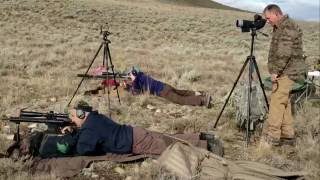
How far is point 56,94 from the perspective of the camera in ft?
37.7

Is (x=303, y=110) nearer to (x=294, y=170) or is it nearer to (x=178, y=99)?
(x=178, y=99)

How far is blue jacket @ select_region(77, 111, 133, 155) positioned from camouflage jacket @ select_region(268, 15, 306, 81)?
7.97ft

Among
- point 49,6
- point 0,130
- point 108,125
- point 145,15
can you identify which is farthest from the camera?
point 145,15

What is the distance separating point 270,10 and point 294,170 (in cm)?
231

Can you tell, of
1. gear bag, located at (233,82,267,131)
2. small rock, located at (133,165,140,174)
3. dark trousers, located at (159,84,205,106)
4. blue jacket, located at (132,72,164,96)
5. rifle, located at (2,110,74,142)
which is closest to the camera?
small rock, located at (133,165,140,174)

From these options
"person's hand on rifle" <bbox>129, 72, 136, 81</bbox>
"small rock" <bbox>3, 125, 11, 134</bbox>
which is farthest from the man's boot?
"person's hand on rifle" <bbox>129, 72, 136, 81</bbox>

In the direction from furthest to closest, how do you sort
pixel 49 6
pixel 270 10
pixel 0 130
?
pixel 49 6, pixel 0 130, pixel 270 10

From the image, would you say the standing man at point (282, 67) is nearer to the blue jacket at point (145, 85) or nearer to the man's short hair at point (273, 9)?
the man's short hair at point (273, 9)

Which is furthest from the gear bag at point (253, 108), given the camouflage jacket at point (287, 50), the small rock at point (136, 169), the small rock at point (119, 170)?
the small rock at point (119, 170)

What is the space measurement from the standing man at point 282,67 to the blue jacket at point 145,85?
12.3ft

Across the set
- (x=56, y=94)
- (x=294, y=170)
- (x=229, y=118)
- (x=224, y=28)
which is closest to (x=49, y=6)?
(x=224, y=28)

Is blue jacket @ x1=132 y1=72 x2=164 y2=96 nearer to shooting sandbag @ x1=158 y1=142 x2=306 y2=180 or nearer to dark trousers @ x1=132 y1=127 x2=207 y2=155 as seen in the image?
dark trousers @ x1=132 y1=127 x2=207 y2=155

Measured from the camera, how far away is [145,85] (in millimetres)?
11211

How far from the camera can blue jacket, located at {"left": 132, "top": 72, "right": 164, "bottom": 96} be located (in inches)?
439
